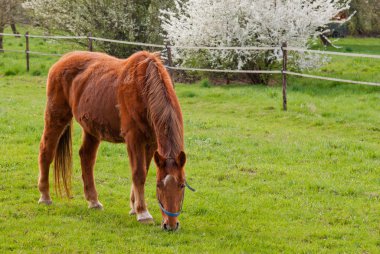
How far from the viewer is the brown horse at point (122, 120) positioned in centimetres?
525

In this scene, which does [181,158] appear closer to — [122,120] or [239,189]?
[122,120]

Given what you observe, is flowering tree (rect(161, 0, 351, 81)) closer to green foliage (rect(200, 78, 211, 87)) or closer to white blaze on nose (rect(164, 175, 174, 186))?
green foliage (rect(200, 78, 211, 87))

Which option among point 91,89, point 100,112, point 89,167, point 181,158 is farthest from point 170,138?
point 89,167

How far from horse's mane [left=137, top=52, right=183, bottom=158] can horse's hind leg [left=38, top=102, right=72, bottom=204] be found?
1346 millimetres

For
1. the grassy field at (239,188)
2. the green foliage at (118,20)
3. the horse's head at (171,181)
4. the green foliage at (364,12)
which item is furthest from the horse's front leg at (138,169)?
the green foliage at (364,12)

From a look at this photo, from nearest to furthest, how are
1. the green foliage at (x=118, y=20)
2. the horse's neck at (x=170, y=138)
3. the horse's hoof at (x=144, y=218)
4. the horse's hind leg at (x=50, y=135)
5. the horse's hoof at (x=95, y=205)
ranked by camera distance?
the horse's neck at (x=170, y=138) → the horse's hoof at (x=144, y=218) → the horse's hoof at (x=95, y=205) → the horse's hind leg at (x=50, y=135) → the green foliage at (x=118, y=20)

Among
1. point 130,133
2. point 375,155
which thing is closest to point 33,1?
point 375,155

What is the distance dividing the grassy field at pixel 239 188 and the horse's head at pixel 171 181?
349 mm

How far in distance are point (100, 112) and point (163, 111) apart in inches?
37.4

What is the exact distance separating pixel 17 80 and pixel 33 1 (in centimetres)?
478

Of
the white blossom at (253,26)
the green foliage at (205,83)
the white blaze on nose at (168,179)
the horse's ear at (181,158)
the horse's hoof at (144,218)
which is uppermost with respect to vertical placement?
the white blossom at (253,26)

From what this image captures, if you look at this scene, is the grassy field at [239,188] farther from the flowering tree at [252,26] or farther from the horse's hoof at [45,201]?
the flowering tree at [252,26]

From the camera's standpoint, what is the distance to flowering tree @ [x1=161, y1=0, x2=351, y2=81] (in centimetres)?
1645

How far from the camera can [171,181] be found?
5.12m
